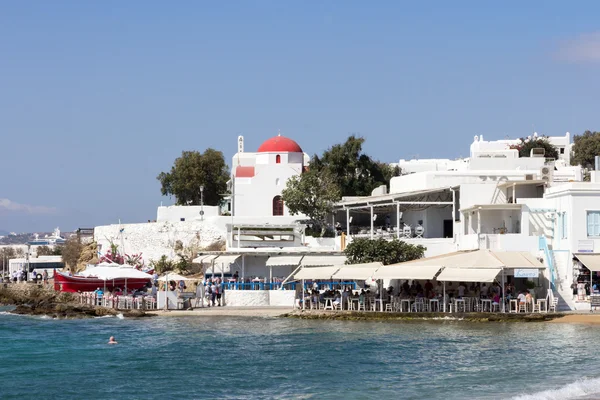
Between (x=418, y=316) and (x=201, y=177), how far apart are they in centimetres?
4196

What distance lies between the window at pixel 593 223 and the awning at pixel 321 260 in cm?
1138

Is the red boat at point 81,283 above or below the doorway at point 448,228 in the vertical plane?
below

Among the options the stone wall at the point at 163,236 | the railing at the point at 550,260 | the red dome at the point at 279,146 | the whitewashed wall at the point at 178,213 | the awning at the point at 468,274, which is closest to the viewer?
the awning at the point at 468,274

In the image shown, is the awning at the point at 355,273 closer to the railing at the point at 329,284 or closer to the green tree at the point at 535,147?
the railing at the point at 329,284

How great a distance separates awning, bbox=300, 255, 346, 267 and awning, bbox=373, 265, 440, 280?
23.1 ft

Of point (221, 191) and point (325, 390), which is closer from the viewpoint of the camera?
point (325, 390)

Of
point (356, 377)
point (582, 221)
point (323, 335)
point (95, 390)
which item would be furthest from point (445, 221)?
point (95, 390)

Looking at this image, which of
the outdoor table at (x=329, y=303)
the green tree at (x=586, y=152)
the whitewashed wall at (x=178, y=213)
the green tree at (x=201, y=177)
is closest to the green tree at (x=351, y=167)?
the whitewashed wall at (x=178, y=213)

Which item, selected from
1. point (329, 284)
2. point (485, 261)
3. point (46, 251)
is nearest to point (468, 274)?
point (485, 261)

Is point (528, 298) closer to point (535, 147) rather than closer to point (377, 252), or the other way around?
point (377, 252)

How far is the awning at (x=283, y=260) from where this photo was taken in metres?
45.0

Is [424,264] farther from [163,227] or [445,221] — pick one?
[163,227]

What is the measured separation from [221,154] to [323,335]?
4759cm

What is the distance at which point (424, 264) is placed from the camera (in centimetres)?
3803
